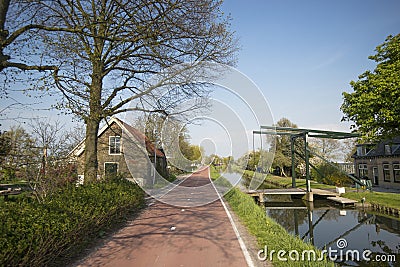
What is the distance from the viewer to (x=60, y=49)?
334 inches

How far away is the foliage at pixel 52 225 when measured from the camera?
4090 mm

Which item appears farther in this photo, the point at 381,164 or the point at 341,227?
the point at 381,164

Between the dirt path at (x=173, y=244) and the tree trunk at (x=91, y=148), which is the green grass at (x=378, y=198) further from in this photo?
the tree trunk at (x=91, y=148)

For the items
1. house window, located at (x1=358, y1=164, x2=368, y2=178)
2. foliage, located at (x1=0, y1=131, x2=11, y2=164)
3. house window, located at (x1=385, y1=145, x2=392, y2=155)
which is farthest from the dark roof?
house window, located at (x1=358, y1=164, x2=368, y2=178)

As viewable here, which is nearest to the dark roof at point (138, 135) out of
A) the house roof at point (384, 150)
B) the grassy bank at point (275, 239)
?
the grassy bank at point (275, 239)

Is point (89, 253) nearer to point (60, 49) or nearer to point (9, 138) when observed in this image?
point (9, 138)

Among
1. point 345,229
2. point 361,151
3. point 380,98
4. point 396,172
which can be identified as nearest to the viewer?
point 345,229

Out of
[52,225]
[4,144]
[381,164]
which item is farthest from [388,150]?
[4,144]

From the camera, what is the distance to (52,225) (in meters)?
4.96

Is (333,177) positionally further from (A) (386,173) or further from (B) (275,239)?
(B) (275,239)

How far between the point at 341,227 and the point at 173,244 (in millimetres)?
8400

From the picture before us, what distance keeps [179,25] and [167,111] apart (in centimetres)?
611

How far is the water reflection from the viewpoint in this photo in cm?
928

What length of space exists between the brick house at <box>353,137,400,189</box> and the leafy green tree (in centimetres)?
535
